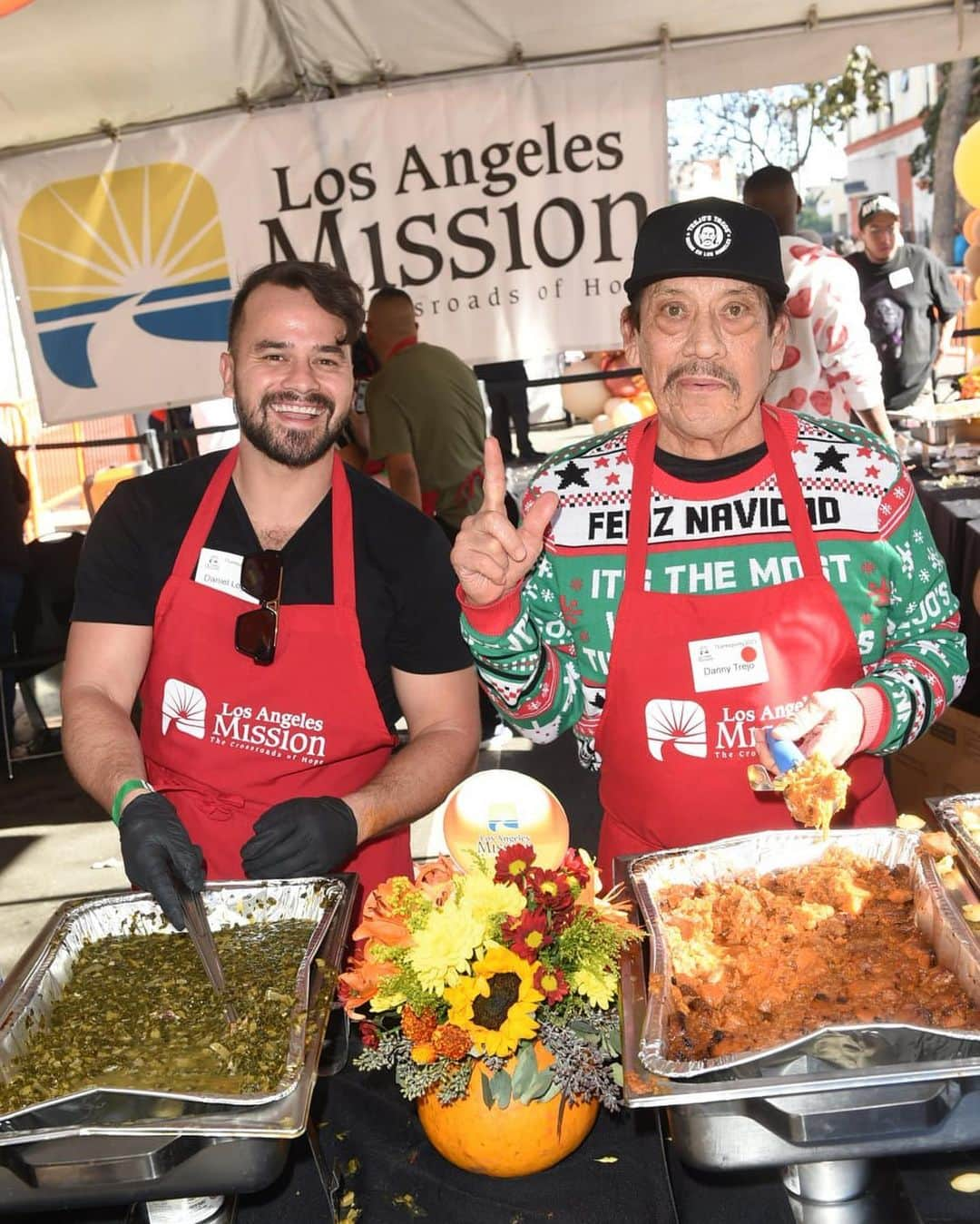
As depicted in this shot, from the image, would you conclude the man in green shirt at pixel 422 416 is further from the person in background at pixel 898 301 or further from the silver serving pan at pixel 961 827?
the person in background at pixel 898 301

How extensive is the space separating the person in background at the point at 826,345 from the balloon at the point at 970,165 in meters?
4.54

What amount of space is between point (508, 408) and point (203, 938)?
31.3 ft

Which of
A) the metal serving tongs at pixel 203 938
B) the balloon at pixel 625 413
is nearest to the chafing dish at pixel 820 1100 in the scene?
the metal serving tongs at pixel 203 938

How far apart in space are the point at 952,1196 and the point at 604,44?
3935 millimetres

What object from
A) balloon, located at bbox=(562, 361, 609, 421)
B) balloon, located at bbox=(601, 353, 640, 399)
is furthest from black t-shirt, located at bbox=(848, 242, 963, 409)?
balloon, located at bbox=(562, 361, 609, 421)

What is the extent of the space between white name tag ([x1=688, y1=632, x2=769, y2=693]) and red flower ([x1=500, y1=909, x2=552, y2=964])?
0.71 metres

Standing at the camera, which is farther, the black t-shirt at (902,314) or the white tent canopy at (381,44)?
the black t-shirt at (902,314)

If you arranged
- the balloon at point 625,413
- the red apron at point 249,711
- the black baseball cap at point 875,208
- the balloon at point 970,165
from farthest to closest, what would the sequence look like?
the balloon at point 625,413
the balloon at point 970,165
the black baseball cap at point 875,208
the red apron at point 249,711

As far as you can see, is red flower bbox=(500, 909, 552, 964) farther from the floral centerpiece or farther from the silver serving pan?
the silver serving pan

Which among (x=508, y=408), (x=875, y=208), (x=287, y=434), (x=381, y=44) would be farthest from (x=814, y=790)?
(x=508, y=408)

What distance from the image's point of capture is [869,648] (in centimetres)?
211

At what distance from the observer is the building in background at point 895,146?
33719 mm

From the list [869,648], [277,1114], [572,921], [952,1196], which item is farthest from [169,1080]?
[869,648]

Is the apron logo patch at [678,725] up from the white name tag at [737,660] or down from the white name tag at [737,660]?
down
